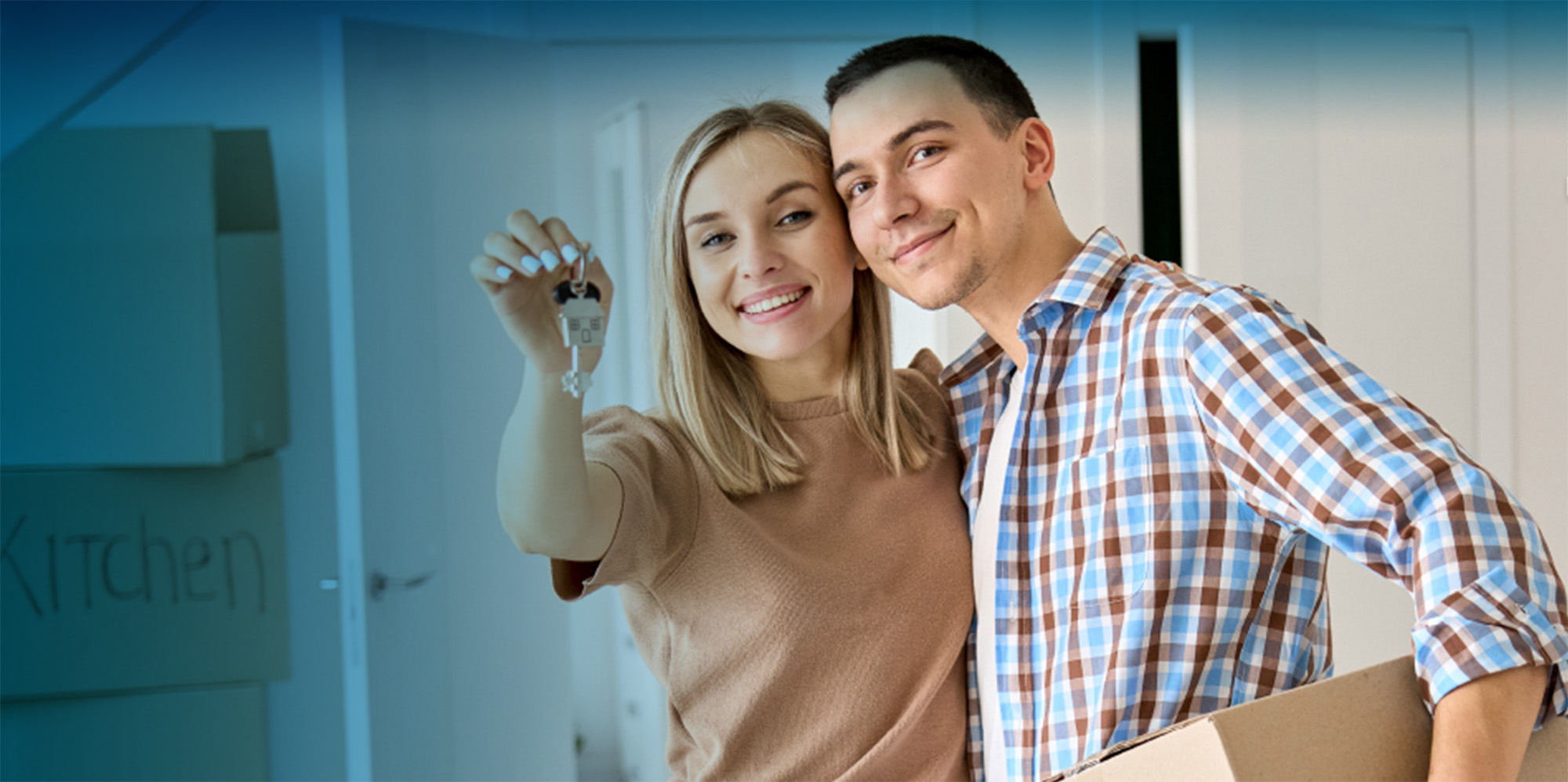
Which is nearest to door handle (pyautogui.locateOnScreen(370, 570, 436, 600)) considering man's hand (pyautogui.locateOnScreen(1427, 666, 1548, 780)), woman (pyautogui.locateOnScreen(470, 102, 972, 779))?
woman (pyautogui.locateOnScreen(470, 102, 972, 779))

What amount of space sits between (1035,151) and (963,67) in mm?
111

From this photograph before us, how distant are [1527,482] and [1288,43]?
1.06 meters

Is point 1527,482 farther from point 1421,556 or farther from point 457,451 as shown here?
point 457,451

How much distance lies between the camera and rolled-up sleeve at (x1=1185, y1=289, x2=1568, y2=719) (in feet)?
2.33

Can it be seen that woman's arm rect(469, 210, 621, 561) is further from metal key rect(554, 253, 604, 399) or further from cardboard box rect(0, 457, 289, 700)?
cardboard box rect(0, 457, 289, 700)

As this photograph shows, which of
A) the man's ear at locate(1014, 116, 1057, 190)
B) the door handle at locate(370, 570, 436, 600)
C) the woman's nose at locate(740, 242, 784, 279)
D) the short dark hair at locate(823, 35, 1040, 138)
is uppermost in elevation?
the short dark hair at locate(823, 35, 1040, 138)

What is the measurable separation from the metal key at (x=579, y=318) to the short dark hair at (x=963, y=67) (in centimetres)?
39

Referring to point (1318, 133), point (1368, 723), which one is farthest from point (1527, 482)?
point (1368, 723)

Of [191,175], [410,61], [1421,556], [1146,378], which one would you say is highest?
[410,61]

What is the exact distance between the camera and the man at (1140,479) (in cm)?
72

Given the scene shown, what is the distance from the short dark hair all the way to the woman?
9cm

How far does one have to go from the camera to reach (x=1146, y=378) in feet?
3.07

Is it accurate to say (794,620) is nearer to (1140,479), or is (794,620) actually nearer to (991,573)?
(991,573)

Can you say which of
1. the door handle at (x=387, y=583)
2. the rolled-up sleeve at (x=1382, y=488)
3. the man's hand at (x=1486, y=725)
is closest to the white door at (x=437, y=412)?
the door handle at (x=387, y=583)
